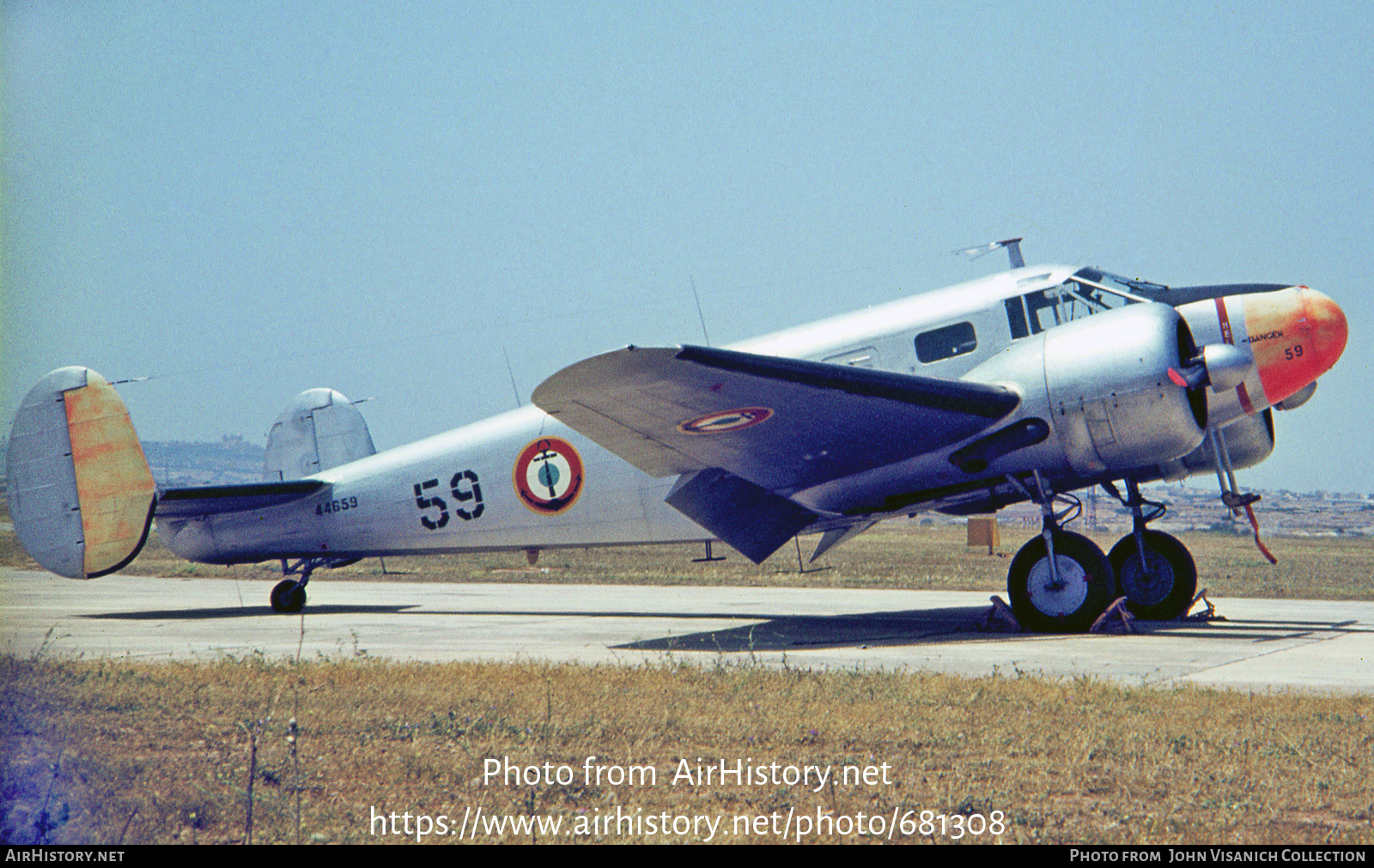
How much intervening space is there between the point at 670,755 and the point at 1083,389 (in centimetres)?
676

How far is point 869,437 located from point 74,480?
10.7 metres

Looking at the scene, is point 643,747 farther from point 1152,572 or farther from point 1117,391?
point 1152,572

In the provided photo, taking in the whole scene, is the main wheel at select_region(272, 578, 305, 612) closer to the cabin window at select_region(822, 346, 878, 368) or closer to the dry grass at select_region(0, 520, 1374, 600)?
the dry grass at select_region(0, 520, 1374, 600)

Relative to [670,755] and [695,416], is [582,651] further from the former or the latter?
[670,755]

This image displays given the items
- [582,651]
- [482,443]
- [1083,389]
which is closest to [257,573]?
[482,443]

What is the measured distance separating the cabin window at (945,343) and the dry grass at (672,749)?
16.5 ft

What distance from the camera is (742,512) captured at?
12.9 m

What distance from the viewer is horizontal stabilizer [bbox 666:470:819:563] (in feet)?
42.1

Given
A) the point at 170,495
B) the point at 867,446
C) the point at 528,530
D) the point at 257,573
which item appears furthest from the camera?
the point at 257,573

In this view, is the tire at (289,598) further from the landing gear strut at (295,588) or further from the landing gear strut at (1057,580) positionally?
the landing gear strut at (1057,580)

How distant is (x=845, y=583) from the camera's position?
22625 mm

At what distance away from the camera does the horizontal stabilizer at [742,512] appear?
12.8m

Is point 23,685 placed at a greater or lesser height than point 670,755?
greater

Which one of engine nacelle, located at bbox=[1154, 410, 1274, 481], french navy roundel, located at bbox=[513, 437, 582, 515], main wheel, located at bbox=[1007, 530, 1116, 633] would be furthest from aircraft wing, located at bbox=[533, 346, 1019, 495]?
engine nacelle, located at bbox=[1154, 410, 1274, 481]
